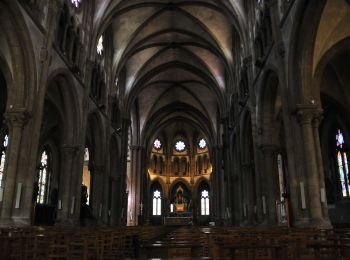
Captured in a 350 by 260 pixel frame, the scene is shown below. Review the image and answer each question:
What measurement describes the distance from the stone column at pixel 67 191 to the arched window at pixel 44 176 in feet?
36.7

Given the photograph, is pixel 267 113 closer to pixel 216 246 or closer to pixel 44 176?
pixel 216 246

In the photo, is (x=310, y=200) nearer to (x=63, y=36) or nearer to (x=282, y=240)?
(x=282, y=240)

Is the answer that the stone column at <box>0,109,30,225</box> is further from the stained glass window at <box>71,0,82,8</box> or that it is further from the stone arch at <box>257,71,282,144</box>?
the stone arch at <box>257,71,282,144</box>

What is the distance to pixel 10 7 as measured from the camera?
42.7ft

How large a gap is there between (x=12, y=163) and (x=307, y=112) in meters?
11.8

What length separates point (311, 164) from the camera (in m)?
12.5

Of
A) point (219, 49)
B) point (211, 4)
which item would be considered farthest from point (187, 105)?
point (211, 4)

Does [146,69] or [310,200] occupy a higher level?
[146,69]

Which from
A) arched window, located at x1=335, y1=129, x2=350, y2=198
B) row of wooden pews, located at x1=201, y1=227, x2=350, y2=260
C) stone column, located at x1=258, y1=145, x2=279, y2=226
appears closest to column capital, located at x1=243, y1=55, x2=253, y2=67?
stone column, located at x1=258, y1=145, x2=279, y2=226

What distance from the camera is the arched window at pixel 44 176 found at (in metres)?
29.2

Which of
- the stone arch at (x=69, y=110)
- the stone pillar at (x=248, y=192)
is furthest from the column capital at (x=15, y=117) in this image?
the stone pillar at (x=248, y=192)

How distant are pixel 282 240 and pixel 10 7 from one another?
13019 millimetres

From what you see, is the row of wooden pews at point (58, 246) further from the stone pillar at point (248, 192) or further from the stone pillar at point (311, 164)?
the stone pillar at point (248, 192)

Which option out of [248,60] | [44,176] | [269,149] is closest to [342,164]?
[269,149]
